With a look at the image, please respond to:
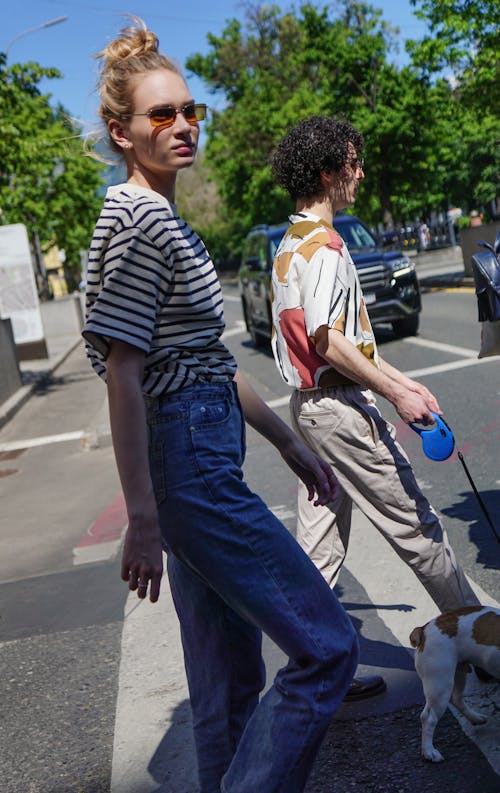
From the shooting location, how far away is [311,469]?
2.56 metres

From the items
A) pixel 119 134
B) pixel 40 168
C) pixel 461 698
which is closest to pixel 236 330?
pixel 40 168

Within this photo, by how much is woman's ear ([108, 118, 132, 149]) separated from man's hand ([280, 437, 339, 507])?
835mm

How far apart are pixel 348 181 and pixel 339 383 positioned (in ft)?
2.49

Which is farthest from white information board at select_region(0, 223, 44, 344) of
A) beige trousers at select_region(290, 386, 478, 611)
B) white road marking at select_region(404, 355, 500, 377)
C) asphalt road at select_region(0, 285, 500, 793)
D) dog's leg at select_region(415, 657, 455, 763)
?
dog's leg at select_region(415, 657, 455, 763)

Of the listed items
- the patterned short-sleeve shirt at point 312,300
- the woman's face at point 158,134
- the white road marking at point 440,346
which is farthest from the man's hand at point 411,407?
the white road marking at point 440,346

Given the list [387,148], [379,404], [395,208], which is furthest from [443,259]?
[379,404]

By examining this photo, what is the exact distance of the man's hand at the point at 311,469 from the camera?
2.54 m

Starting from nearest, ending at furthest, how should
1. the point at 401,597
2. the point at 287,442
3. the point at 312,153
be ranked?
the point at 287,442 → the point at 312,153 → the point at 401,597

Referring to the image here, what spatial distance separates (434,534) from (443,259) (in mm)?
35819

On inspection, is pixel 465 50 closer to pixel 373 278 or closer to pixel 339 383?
pixel 373 278

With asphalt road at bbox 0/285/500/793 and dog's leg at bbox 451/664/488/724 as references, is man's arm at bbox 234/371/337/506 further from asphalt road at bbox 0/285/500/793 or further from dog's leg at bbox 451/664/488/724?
asphalt road at bbox 0/285/500/793

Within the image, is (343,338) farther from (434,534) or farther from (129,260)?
(129,260)

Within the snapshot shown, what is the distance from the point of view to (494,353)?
152 inches

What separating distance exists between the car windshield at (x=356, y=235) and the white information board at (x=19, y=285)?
704 centimetres
